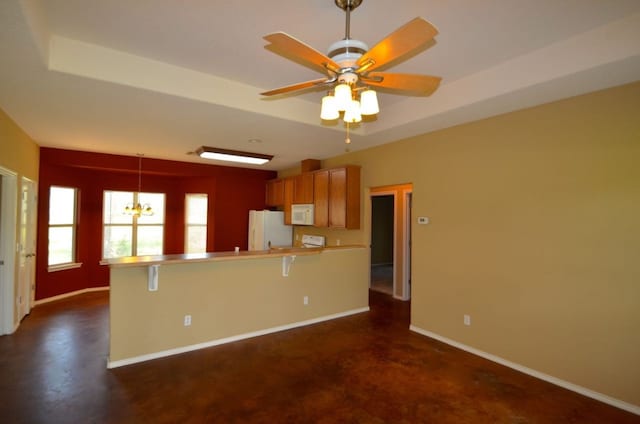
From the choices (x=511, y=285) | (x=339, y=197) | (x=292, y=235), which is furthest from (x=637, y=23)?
(x=292, y=235)

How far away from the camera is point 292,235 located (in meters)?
6.87

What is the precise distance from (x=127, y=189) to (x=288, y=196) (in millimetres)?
3412

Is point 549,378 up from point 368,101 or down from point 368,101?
down

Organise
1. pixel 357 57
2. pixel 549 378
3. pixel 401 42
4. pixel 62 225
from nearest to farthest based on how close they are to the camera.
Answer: pixel 401 42, pixel 357 57, pixel 549 378, pixel 62 225

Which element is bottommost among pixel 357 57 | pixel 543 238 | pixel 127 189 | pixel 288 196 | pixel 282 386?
pixel 282 386

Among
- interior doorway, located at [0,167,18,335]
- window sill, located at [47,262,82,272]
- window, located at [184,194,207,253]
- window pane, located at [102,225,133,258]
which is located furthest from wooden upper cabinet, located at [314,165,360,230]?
window sill, located at [47,262,82,272]

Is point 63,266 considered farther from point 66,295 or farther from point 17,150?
point 17,150

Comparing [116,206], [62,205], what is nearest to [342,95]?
[62,205]

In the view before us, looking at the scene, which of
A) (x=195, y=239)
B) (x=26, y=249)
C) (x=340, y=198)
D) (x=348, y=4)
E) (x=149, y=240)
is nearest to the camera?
(x=348, y=4)

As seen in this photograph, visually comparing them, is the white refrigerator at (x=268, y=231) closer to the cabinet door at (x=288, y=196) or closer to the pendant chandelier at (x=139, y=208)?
the cabinet door at (x=288, y=196)

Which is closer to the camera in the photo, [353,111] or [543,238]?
[353,111]

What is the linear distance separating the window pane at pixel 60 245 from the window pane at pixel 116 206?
68cm

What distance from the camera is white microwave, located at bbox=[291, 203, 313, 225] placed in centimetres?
573

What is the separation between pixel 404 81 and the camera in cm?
198
